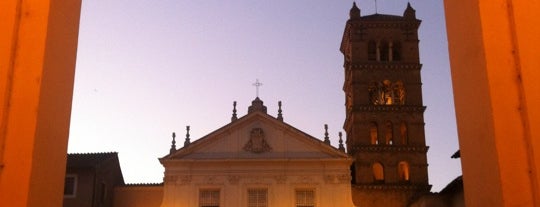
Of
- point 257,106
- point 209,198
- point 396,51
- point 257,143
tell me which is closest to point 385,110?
point 396,51

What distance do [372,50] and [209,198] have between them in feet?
51.9

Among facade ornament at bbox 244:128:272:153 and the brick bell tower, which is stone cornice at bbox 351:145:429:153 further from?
facade ornament at bbox 244:128:272:153

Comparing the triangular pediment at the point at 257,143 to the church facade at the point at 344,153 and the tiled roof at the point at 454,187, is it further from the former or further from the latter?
the tiled roof at the point at 454,187

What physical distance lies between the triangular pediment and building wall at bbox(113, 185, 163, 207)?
107 inches

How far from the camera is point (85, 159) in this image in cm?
3703

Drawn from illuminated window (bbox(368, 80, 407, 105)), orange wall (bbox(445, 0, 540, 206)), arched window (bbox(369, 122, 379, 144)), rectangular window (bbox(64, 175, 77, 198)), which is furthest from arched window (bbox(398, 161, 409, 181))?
orange wall (bbox(445, 0, 540, 206))

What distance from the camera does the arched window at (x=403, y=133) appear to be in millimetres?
44091

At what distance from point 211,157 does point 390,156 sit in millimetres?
12207

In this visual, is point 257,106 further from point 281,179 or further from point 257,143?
point 281,179

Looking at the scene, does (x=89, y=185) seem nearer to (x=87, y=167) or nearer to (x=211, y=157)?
(x=87, y=167)

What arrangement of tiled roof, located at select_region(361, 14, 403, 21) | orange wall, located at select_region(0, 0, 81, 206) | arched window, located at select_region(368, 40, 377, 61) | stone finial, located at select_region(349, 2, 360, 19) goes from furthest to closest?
stone finial, located at select_region(349, 2, 360, 19) → tiled roof, located at select_region(361, 14, 403, 21) → arched window, located at select_region(368, 40, 377, 61) → orange wall, located at select_region(0, 0, 81, 206)

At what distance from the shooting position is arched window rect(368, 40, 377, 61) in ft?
150

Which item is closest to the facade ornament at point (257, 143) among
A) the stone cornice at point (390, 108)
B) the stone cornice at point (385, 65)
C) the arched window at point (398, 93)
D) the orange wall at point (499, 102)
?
the stone cornice at point (390, 108)

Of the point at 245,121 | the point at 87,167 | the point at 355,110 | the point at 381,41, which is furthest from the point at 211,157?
the point at 381,41
